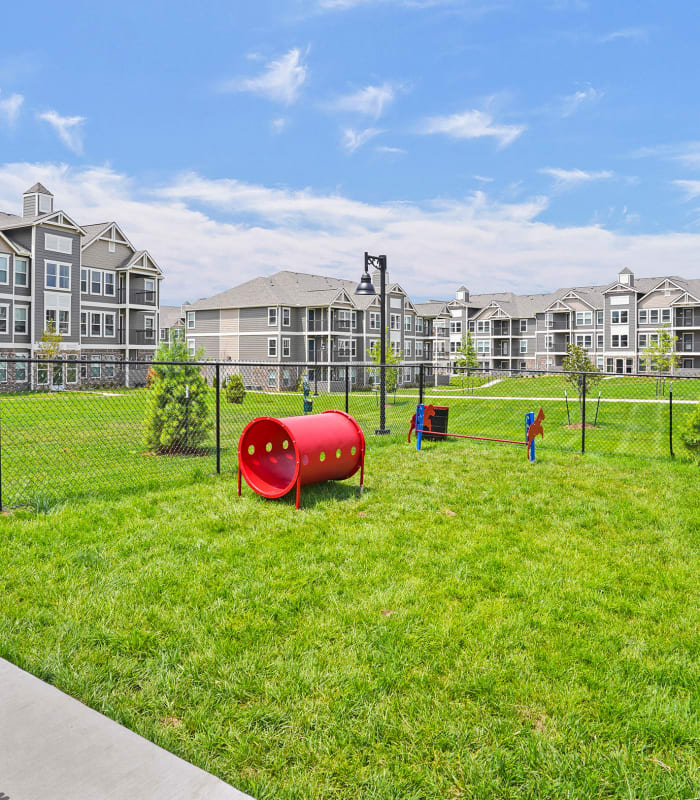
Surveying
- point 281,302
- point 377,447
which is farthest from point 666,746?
point 281,302

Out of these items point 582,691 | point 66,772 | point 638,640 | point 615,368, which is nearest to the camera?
point 66,772

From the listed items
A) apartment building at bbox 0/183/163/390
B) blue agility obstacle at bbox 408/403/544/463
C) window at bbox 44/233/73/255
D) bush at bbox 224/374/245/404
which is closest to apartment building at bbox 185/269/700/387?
apartment building at bbox 0/183/163/390

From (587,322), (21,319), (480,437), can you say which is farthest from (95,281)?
(587,322)

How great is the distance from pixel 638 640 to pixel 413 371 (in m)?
53.6

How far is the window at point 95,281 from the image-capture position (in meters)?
41.0

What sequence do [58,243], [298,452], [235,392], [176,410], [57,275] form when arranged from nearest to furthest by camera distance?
1. [298,452]
2. [176,410]
3. [235,392]
4. [58,243]
5. [57,275]

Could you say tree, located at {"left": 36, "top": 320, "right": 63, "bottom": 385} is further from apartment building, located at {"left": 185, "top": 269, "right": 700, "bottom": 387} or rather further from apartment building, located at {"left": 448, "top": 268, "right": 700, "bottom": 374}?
apartment building, located at {"left": 448, "top": 268, "right": 700, "bottom": 374}

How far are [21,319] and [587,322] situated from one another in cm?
5673

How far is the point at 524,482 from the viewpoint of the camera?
9109 millimetres

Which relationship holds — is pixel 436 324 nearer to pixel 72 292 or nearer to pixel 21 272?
pixel 72 292

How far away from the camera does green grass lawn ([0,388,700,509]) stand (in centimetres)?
904

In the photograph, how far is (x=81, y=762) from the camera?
264 centimetres

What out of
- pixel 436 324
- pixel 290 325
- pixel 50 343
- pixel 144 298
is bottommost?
pixel 50 343

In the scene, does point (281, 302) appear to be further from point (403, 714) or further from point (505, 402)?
point (403, 714)
